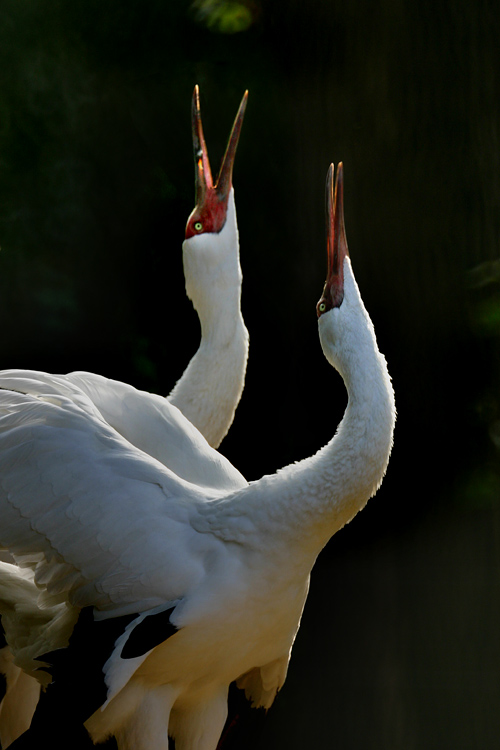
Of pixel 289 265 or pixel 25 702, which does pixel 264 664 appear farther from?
pixel 289 265

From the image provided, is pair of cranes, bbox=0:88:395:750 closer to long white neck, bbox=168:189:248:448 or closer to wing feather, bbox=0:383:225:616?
wing feather, bbox=0:383:225:616

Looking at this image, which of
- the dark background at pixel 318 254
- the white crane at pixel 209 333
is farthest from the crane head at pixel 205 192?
the dark background at pixel 318 254

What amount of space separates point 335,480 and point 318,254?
129 cm

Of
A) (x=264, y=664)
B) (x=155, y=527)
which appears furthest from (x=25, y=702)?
(x=155, y=527)

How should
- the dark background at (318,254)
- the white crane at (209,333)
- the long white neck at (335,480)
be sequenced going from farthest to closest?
1. the dark background at (318,254)
2. the white crane at (209,333)
3. the long white neck at (335,480)

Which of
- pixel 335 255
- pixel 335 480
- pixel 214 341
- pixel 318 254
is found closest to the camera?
pixel 335 480

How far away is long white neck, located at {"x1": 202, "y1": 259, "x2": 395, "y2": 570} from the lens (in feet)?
4.28

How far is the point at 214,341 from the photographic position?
198cm

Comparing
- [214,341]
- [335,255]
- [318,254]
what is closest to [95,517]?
[335,255]

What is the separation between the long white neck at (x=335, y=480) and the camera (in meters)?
1.30

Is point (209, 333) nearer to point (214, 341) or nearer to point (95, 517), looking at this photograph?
point (214, 341)

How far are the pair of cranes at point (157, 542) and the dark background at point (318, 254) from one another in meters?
0.94

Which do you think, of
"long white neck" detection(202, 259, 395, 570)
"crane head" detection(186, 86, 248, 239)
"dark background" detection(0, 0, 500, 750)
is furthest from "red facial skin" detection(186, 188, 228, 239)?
"long white neck" detection(202, 259, 395, 570)

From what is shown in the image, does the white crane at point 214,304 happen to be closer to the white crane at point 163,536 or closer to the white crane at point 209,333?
the white crane at point 209,333
